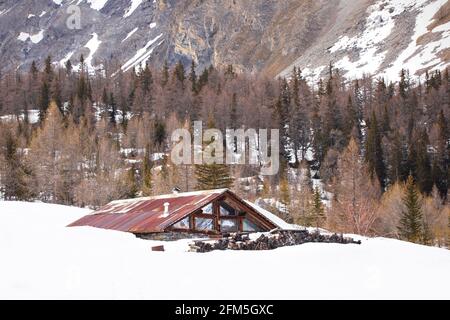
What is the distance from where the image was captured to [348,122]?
99250 mm

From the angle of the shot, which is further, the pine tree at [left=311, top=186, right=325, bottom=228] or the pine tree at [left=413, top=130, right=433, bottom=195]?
the pine tree at [left=413, top=130, right=433, bottom=195]

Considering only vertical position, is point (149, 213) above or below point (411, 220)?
above

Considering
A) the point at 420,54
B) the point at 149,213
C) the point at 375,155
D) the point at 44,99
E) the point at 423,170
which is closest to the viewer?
the point at 149,213

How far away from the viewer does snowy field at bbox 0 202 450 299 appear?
1222 cm

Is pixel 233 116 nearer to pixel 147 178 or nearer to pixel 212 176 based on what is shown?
pixel 147 178

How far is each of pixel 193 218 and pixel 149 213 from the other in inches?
121

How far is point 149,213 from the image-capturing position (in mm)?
27484

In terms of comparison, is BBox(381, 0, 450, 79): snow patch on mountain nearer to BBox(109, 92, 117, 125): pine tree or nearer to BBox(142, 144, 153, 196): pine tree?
BBox(109, 92, 117, 125): pine tree

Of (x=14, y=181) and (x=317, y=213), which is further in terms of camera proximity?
(x=317, y=213)

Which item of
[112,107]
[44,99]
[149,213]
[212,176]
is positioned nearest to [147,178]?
[212,176]

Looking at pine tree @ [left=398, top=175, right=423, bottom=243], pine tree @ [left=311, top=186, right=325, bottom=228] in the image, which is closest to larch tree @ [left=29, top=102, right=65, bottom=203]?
pine tree @ [left=311, top=186, right=325, bottom=228]

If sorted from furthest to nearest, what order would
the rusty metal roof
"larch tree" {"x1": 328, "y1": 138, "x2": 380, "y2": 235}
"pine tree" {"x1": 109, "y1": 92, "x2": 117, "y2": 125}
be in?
"pine tree" {"x1": 109, "y1": 92, "x2": 117, "y2": 125}
"larch tree" {"x1": 328, "y1": 138, "x2": 380, "y2": 235}
the rusty metal roof
